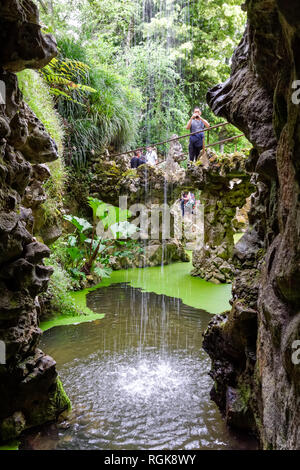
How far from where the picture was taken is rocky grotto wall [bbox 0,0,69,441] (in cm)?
238

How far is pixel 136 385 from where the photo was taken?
338 centimetres

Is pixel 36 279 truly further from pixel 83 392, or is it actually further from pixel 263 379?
pixel 263 379

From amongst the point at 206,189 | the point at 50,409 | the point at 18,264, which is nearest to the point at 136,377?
the point at 50,409

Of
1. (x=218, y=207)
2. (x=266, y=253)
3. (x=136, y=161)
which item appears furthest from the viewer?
(x=136, y=161)

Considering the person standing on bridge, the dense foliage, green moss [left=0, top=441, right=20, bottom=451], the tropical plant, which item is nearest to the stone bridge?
the person standing on bridge

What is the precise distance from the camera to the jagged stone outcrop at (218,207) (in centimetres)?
821

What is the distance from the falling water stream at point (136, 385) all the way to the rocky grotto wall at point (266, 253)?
0.31 meters

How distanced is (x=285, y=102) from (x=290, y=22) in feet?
1.95

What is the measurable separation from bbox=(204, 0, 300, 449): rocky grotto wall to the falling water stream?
31cm

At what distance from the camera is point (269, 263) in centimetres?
220

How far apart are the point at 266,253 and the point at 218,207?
6.51 meters

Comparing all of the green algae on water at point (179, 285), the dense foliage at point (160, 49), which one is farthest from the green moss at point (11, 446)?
the dense foliage at point (160, 49)

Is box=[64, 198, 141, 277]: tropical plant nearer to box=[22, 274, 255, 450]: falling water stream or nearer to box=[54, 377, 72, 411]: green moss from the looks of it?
box=[22, 274, 255, 450]: falling water stream

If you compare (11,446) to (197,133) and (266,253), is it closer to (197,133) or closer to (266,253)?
(266,253)
